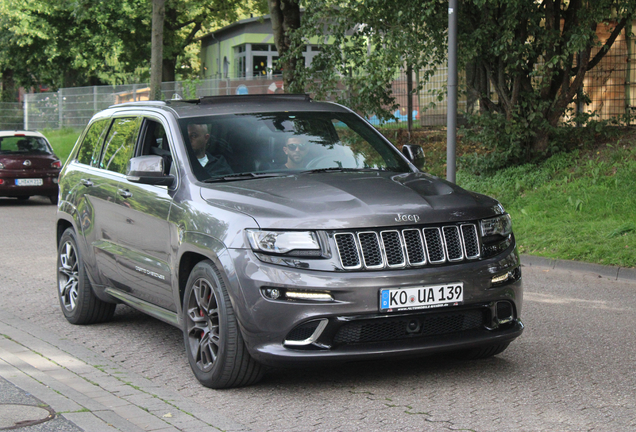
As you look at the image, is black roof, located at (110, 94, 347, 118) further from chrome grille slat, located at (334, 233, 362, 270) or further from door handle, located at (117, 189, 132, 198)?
chrome grille slat, located at (334, 233, 362, 270)

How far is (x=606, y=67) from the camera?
1778 centimetres

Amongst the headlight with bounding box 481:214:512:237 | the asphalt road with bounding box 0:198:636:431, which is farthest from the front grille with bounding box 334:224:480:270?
the asphalt road with bounding box 0:198:636:431

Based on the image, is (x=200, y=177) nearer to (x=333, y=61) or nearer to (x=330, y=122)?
(x=330, y=122)

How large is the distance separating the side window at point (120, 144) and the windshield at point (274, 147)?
32.0 inches

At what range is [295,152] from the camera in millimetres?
6309

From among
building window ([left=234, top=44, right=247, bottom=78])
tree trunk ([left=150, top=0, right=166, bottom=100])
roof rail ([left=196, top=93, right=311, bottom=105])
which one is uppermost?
building window ([left=234, top=44, right=247, bottom=78])

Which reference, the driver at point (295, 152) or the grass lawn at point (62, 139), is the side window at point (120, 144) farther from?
the grass lawn at point (62, 139)

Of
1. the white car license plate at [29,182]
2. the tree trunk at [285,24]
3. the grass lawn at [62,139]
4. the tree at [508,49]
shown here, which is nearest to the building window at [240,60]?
the grass lawn at [62,139]

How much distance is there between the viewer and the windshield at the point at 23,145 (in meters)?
21.0

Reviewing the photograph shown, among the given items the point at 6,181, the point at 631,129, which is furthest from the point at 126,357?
the point at 6,181

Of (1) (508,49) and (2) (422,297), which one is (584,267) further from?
(1) (508,49)

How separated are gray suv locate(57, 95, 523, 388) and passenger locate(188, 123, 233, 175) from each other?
0.04 ft

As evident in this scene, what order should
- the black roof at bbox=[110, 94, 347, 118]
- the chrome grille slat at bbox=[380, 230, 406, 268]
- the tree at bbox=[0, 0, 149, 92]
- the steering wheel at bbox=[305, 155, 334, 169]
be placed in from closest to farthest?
the chrome grille slat at bbox=[380, 230, 406, 268] → the steering wheel at bbox=[305, 155, 334, 169] → the black roof at bbox=[110, 94, 347, 118] → the tree at bbox=[0, 0, 149, 92]

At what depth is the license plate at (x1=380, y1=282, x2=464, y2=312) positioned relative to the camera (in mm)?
5055
